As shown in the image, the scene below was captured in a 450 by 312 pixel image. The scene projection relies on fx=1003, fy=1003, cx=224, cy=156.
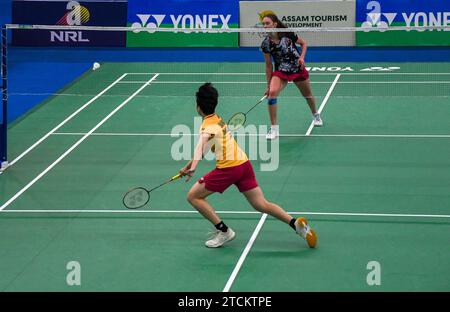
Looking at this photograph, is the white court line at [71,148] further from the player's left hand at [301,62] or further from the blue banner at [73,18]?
the player's left hand at [301,62]

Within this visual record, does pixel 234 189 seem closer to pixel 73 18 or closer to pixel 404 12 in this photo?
pixel 404 12

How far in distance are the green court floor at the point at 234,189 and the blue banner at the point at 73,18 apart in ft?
8.71

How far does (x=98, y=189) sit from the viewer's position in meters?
14.3

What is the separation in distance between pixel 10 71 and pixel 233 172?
12224 millimetres

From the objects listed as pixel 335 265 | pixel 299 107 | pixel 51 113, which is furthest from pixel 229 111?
pixel 335 265

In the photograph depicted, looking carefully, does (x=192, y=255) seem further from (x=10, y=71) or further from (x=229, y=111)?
(x=10, y=71)

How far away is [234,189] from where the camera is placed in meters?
14.2

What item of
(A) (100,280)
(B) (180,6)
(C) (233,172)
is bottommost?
(A) (100,280)

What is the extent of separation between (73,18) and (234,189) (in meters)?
11.4

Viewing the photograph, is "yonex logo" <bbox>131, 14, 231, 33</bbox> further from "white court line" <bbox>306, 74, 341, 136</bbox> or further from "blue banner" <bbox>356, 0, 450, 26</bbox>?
"white court line" <bbox>306, 74, 341, 136</bbox>

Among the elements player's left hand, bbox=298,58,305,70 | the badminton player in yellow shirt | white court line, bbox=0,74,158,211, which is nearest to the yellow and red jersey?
the badminton player in yellow shirt

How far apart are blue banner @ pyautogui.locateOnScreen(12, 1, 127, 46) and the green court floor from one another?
8.71 ft

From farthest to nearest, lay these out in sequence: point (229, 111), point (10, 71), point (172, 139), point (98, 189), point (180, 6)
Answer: point (180, 6)
point (10, 71)
point (229, 111)
point (172, 139)
point (98, 189)

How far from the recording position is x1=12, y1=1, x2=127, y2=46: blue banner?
24.0 metres
